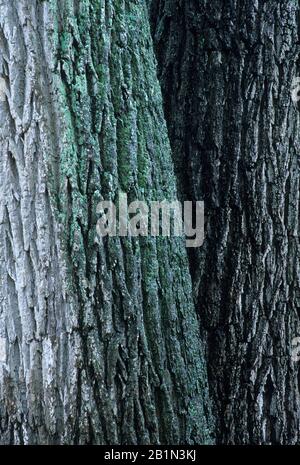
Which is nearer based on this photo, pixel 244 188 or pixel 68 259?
pixel 68 259

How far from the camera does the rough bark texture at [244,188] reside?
338 cm

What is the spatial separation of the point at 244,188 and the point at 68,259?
3.99 feet

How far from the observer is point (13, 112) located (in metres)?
2.59

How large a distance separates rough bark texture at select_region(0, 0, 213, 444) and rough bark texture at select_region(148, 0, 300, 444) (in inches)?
29.8

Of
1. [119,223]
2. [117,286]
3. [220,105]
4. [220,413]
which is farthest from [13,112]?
[220,413]

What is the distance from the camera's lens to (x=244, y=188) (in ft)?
11.3

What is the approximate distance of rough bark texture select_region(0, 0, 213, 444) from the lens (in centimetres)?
256

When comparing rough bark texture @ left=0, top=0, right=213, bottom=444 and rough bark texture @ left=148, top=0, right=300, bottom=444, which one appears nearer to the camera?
rough bark texture @ left=0, top=0, right=213, bottom=444

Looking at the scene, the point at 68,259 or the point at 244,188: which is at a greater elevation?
the point at 244,188
